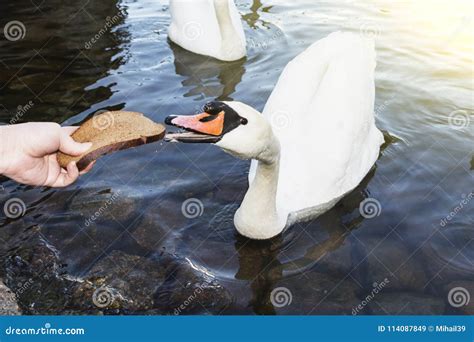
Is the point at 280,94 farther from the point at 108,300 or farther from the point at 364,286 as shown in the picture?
the point at 108,300

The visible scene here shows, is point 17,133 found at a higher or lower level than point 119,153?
higher

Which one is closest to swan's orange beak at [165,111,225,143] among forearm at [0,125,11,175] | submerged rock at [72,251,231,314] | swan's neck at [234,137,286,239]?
swan's neck at [234,137,286,239]

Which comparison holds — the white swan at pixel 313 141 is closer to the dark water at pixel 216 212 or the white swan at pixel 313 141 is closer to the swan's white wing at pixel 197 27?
the dark water at pixel 216 212

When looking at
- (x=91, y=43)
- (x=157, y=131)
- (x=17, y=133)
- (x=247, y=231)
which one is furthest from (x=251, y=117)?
(x=91, y=43)

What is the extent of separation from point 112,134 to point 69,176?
0.51 m

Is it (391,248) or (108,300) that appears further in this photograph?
(391,248)

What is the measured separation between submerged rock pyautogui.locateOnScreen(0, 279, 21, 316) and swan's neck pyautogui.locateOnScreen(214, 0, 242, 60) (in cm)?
628

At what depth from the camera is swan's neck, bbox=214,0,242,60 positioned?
10.1m

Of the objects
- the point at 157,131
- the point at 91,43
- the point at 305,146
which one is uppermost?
the point at 157,131

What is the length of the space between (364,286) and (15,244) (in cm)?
353

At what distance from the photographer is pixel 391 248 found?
5734mm

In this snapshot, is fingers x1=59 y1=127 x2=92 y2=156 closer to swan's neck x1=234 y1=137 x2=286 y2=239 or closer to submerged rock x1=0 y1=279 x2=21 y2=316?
submerged rock x1=0 y1=279 x2=21 y2=316

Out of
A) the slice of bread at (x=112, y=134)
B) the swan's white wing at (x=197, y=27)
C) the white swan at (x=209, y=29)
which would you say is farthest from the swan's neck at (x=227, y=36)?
the slice of bread at (x=112, y=134)

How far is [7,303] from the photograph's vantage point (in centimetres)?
487
